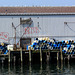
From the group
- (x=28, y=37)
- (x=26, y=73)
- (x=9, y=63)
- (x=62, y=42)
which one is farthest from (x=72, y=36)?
(x=26, y=73)

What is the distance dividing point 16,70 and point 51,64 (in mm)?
7632

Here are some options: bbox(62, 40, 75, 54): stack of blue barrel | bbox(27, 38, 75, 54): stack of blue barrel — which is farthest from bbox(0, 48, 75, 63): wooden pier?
bbox(27, 38, 75, 54): stack of blue barrel

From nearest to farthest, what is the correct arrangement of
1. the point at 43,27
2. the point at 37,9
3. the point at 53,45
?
the point at 53,45
the point at 43,27
the point at 37,9

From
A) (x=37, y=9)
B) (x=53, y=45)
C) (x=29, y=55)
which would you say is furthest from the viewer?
(x=37, y=9)

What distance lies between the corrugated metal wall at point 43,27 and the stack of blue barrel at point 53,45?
381cm

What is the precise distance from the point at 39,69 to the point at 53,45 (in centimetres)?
798

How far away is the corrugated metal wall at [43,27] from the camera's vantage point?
52.2 meters

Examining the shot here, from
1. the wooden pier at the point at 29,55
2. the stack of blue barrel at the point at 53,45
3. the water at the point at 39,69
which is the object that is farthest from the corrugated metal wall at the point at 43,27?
the water at the point at 39,69

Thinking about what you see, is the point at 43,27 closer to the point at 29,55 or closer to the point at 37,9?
the point at 37,9

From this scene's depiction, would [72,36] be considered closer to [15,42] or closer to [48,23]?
[48,23]

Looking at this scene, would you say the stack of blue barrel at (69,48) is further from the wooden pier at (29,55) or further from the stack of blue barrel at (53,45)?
the wooden pier at (29,55)

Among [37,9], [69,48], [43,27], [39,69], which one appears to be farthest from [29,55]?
[37,9]

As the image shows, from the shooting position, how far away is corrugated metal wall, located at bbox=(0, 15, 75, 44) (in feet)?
171

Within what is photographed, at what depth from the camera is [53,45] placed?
4834 cm
